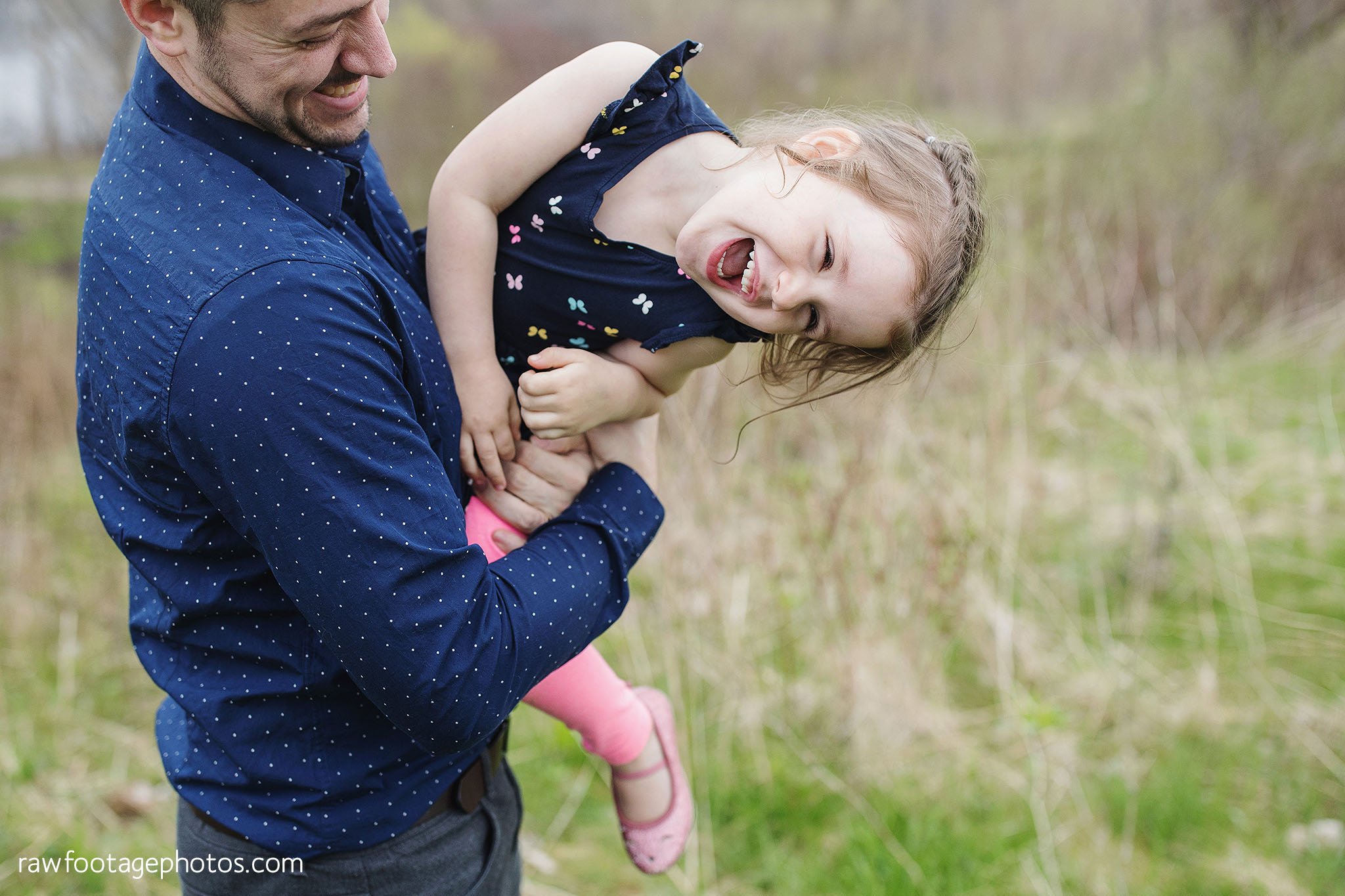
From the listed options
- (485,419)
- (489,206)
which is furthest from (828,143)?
(485,419)

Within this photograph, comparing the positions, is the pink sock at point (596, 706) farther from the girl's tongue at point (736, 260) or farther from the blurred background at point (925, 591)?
the blurred background at point (925, 591)

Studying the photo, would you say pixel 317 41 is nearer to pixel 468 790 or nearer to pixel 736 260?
pixel 736 260

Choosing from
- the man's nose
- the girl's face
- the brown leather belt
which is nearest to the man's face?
Result: the man's nose

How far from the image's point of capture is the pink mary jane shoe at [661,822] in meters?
1.84

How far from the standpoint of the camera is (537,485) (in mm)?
1460

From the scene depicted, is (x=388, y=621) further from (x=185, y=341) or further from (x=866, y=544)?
(x=866, y=544)

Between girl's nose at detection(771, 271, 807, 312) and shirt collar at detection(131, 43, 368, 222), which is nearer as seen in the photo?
shirt collar at detection(131, 43, 368, 222)

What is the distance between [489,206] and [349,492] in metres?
0.60

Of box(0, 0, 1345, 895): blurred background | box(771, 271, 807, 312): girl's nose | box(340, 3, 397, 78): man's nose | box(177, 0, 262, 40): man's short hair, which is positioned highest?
box(177, 0, 262, 40): man's short hair

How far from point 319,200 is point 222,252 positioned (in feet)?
0.64

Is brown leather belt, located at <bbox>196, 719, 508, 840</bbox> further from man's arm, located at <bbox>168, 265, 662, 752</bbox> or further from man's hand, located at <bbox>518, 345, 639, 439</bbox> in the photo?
man's hand, located at <bbox>518, 345, 639, 439</bbox>

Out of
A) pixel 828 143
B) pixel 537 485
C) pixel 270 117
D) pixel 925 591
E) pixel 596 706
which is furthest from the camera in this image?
pixel 925 591

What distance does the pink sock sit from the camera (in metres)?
1.68

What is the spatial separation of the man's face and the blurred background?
1066 mm
